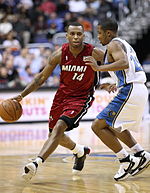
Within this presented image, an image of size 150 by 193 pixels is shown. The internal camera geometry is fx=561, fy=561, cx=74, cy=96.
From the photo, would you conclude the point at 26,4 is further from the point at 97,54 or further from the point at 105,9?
the point at 97,54

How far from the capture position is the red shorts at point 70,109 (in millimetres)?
6087

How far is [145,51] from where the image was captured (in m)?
17.7

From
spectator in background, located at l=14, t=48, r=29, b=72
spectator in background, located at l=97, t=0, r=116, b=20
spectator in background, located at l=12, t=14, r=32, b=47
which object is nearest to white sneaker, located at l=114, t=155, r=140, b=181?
spectator in background, located at l=14, t=48, r=29, b=72

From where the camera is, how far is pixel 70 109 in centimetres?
622

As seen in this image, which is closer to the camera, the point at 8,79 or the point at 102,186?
the point at 102,186

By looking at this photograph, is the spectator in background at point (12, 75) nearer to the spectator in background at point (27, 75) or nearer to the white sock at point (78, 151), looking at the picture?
the spectator in background at point (27, 75)

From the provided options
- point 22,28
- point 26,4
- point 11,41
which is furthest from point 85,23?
point 11,41

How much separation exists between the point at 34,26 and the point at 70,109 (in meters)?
10.8

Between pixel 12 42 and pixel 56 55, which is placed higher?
pixel 56 55

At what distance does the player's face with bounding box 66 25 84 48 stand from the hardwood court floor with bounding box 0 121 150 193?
4.83 feet

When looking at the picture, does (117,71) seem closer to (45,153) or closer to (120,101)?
(120,101)

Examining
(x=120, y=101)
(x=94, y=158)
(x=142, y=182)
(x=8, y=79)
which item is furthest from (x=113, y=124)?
(x=8, y=79)

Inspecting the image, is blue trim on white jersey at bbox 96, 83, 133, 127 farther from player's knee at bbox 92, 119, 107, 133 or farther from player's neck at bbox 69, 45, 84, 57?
player's neck at bbox 69, 45, 84, 57

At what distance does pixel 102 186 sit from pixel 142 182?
18.2 inches
